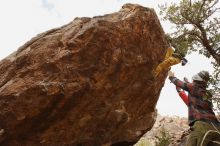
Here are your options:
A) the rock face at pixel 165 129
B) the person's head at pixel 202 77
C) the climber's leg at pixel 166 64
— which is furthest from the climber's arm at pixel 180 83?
the rock face at pixel 165 129

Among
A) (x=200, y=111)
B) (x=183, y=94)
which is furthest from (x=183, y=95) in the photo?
(x=200, y=111)

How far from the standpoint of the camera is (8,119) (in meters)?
12.3

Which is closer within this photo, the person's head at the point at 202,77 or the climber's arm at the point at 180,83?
the person's head at the point at 202,77

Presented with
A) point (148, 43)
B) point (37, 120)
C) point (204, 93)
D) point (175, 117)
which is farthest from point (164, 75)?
point (175, 117)

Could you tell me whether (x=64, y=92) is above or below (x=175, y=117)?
above

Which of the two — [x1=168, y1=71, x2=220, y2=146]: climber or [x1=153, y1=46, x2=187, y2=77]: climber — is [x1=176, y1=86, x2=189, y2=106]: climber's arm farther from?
[x1=153, y1=46, x2=187, y2=77]: climber

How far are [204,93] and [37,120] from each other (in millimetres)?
5621

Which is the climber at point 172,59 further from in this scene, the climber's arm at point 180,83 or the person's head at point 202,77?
the person's head at point 202,77

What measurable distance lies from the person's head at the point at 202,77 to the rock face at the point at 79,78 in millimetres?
2416

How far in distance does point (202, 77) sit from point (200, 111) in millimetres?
1099

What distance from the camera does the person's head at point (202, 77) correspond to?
12180mm

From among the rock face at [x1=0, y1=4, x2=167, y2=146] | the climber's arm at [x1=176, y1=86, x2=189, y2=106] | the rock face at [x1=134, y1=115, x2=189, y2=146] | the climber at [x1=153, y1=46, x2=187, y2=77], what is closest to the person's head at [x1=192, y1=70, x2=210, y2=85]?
the climber's arm at [x1=176, y1=86, x2=189, y2=106]

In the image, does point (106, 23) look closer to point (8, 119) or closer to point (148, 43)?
point (148, 43)

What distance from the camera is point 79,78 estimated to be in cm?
1276
